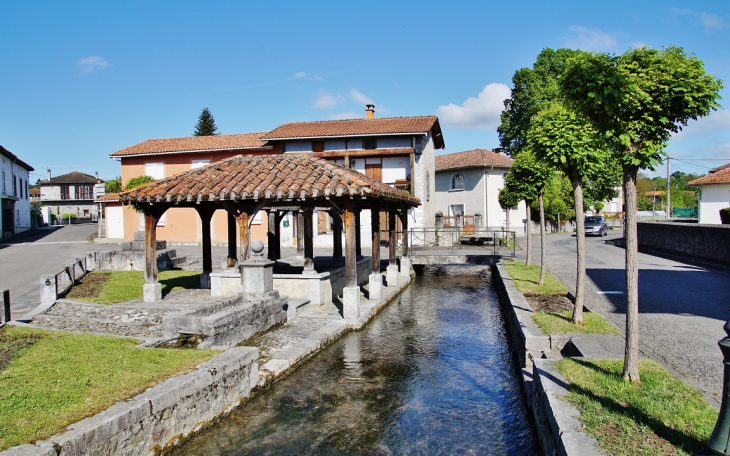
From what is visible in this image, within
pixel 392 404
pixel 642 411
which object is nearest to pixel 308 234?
pixel 392 404

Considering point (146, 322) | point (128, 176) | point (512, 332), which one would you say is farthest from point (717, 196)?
point (128, 176)

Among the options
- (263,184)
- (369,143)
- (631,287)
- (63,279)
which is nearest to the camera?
(631,287)

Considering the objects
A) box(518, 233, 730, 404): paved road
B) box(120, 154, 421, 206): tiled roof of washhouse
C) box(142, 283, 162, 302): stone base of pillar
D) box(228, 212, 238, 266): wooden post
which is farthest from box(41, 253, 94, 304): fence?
box(518, 233, 730, 404): paved road

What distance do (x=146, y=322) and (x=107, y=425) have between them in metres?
5.77

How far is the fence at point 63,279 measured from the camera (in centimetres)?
1094

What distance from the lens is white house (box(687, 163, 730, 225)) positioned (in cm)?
2947

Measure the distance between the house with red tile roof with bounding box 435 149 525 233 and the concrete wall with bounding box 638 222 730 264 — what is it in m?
13.9

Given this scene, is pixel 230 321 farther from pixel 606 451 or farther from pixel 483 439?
pixel 606 451

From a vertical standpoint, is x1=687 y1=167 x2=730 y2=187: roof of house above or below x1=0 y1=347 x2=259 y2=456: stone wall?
above

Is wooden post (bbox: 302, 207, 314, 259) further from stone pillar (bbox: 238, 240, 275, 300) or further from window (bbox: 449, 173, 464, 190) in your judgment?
window (bbox: 449, 173, 464, 190)

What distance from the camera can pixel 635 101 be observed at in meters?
4.49

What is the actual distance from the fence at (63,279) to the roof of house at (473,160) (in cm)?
2848

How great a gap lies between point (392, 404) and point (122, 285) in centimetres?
1069

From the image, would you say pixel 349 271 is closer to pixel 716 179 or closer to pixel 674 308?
pixel 674 308
